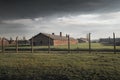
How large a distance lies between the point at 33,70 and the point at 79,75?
3.22 m

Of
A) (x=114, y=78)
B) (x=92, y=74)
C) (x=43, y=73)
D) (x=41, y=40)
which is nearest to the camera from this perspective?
(x=114, y=78)

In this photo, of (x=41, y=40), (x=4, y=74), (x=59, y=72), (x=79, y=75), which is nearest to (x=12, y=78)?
(x=4, y=74)

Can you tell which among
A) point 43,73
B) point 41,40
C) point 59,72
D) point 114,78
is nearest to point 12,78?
point 43,73

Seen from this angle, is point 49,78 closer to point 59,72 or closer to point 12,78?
point 59,72

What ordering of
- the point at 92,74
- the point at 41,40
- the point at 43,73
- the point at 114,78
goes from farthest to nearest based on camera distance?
the point at 41,40
the point at 43,73
the point at 92,74
the point at 114,78

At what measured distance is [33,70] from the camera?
13.2 meters

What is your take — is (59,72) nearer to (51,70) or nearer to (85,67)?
(51,70)

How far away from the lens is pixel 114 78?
10.9m

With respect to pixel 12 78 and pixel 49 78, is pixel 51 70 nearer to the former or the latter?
pixel 49 78

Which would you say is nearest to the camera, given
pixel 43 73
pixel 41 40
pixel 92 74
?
pixel 92 74

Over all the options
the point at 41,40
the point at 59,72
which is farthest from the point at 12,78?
the point at 41,40

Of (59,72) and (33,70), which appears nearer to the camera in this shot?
(59,72)

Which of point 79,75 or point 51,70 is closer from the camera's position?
point 79,75

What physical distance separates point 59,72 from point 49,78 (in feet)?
2.86
